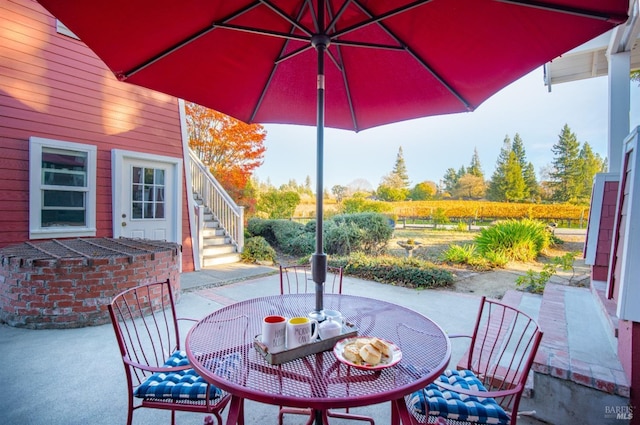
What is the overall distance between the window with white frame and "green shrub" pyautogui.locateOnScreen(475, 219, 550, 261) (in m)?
7.78

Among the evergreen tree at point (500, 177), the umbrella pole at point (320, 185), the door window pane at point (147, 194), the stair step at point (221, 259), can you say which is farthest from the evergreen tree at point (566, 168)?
the door window pane at point (147, 194)

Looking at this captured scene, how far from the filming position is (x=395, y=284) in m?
5.25

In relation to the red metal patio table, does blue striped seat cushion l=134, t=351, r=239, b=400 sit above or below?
below

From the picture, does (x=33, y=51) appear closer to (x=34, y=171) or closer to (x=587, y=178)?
(x=34, y=171)

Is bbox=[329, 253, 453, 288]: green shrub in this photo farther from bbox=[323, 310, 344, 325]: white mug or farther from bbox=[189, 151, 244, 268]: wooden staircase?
bbox=[323, 310, 344, 325]: white mug

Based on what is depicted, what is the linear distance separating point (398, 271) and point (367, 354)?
4.42m

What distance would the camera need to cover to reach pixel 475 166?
1767 centimetres

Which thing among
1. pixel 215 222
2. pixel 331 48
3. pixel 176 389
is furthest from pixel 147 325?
pixel 215 222

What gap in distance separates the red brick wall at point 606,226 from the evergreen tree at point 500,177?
12.0m

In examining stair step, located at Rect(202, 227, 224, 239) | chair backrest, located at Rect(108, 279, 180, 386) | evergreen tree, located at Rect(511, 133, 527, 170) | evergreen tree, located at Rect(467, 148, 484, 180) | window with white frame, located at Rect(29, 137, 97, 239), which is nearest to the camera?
chair backrest, located at Rect(108, 279, 180, 386)

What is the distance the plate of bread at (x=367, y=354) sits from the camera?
1189mm

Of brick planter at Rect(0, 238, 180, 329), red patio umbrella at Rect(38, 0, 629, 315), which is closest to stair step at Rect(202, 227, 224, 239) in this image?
brick planter at Rect(0, 238, 180, 329)

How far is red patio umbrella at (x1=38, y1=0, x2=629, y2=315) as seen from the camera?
5.20 feet

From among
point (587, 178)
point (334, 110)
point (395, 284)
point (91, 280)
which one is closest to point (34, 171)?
point (91, 280)
